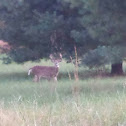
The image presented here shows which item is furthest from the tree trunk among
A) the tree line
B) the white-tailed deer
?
the white-tailed deer

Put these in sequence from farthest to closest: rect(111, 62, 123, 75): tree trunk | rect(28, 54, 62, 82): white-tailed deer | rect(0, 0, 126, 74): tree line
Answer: rect(111, 62, 123, 75): tree trunk, rect(28, 54, 62, 82): white-tailed deer, rect(0, 0, 126, 74): tree line

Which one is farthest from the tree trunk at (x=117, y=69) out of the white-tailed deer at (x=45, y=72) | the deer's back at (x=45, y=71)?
the deer's back at (x=45, y=71)

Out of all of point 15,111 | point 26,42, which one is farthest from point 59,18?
point 15,111

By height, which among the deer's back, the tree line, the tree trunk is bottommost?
the tree trunk

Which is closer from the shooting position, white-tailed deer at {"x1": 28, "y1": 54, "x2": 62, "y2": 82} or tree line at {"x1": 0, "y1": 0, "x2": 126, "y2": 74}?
tree line at {"x1": 0, "y1": 0, "x2": 126, "y2": 74}

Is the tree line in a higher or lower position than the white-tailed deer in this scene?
higher

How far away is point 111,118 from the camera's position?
8438 millimetres

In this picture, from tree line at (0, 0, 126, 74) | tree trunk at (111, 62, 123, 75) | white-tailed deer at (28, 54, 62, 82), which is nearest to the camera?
tree line at (0, 0, 126, 74)

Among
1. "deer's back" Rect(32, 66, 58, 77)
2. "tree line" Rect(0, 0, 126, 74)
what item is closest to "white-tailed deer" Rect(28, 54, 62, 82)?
"deer's back" Rect(32, 66, 58, 77)

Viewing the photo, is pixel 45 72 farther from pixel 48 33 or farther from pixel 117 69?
pixel 117 69

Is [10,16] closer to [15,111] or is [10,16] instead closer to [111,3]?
[111,3]

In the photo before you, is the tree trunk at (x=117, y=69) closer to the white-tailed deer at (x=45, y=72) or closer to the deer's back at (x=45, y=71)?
the white-tailed deer at (x=45, y=72)

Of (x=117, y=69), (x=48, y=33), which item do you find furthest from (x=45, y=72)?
(x=117, y=69)

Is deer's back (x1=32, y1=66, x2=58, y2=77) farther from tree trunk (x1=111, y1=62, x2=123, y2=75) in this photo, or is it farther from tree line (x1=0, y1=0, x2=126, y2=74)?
tree trunk (x1=111, y1=62, x2=123, y2=75)
